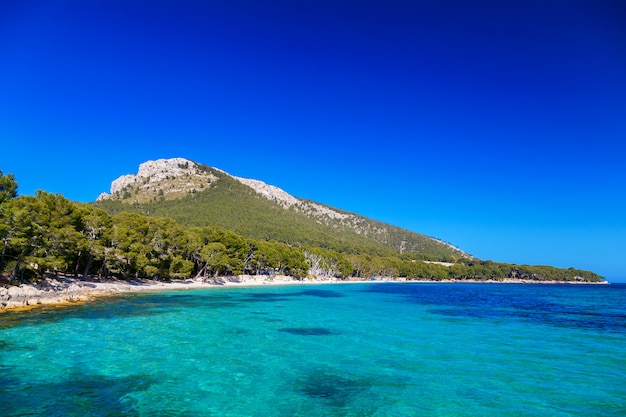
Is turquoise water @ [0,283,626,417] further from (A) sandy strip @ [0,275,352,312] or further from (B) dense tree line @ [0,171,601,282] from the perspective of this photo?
(B) dense tree line @ [0,171,601,282]

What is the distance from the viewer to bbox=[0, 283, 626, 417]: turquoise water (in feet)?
43.5

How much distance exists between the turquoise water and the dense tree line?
10471 millimetres

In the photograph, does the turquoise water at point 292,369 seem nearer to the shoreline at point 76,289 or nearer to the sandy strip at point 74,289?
the shoreline at point 76,289

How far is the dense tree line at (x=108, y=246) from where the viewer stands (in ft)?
123

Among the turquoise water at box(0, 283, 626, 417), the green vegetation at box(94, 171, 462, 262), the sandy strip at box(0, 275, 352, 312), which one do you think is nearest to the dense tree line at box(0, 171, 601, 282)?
the sandy strip at box(0, 275, 352, 312)

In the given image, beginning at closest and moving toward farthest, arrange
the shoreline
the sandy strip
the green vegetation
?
the shoreline < the sandy strip < the green vegetation

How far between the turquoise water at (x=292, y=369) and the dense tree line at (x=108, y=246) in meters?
10.5

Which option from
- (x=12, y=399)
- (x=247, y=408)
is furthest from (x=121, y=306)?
(x=247, y=408)

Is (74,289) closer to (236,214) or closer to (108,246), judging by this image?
(108,246)

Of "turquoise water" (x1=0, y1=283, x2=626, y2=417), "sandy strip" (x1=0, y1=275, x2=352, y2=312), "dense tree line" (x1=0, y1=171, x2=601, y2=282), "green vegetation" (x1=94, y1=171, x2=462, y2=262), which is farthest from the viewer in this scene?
"green vegetation" (x1=94, y1=171, x2=462, y2=262)

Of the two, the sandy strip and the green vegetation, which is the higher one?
the green vegetation

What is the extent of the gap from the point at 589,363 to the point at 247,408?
19605 mm

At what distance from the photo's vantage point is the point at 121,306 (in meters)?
37.9

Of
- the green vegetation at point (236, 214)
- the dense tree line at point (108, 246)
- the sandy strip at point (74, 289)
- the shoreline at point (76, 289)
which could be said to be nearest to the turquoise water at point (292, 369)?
the shoreline at point (76, 289)
